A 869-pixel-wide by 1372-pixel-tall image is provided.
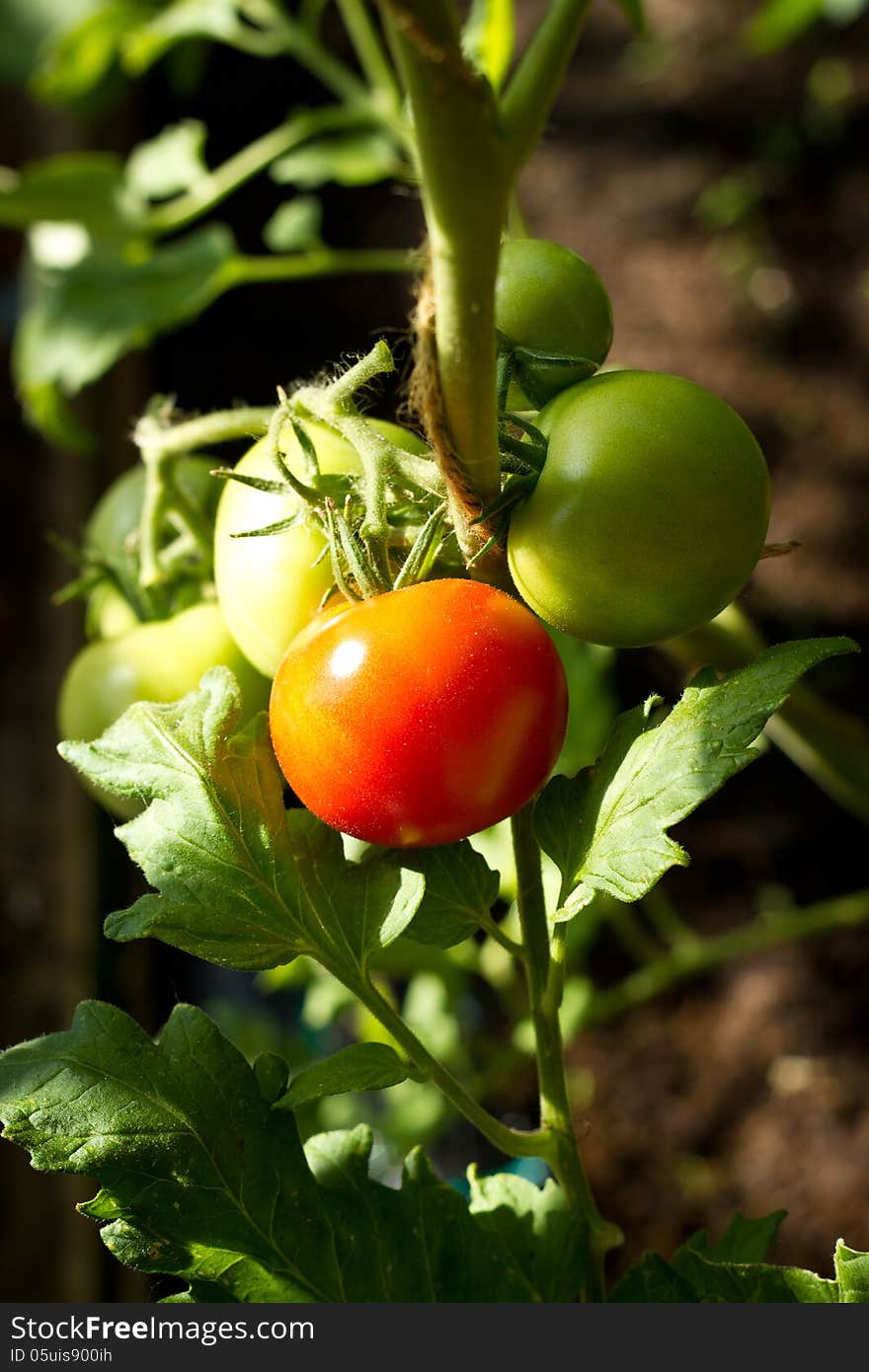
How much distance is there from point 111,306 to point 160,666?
482 millimetres

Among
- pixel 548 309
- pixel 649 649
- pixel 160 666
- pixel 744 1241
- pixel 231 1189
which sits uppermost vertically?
pixel 548 309

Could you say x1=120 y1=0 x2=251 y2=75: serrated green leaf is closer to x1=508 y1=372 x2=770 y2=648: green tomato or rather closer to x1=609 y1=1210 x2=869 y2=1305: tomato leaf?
x1=508 y1=372 x2=770 y2=648: green tomato

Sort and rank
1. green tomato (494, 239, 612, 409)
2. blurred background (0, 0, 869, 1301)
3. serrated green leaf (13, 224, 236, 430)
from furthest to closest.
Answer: blurred background (0, 0, 869, 1301) → serrated green leaf (13, 224, 236, 430) → green tomato (494, 239, 612, 409)

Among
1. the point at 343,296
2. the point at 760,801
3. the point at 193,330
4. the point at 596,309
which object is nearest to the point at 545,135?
the point at 343,296

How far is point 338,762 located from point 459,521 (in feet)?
0.26

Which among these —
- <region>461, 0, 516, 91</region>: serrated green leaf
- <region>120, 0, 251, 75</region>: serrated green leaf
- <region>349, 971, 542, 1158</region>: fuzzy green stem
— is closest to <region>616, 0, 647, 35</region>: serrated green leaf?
<region>461, 0, 516, 91</region>: serrated green leaf

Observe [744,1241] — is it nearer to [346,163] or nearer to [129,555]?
[129,555]

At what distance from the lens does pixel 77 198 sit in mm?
953

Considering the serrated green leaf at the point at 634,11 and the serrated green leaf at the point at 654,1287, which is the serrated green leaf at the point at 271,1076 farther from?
A: the serrated green leaf at the point at 634,11

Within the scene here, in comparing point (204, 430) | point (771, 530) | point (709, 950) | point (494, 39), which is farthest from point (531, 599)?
point (771, 530)

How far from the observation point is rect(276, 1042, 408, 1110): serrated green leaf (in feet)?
1.20

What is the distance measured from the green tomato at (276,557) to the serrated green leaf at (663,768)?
0.11 m

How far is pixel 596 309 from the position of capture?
376 millimetres

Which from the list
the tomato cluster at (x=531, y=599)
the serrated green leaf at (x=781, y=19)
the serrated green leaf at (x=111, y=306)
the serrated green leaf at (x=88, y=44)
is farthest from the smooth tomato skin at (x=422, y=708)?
the serrated green leaf at (x=781, y=19)
